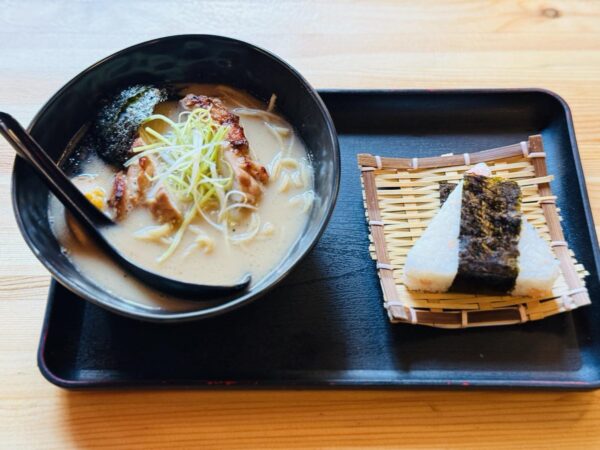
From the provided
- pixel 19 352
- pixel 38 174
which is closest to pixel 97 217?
pixel 38 174

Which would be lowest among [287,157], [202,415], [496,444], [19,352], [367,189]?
[496,444]

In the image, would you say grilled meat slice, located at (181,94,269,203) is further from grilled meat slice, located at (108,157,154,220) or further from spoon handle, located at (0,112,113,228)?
spoon handle, located at (0,112,113,228)

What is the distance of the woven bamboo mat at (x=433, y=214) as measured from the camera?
58.1 inches

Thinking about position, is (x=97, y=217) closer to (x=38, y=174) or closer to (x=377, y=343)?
(x=38, y=174)

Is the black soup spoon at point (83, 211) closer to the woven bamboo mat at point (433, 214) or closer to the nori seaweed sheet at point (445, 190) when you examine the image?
the woven bamboo mat at point (433, 214)

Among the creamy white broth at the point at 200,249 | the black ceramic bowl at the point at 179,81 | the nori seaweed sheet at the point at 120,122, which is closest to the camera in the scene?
the black ceramic bowl at the point at 179,81

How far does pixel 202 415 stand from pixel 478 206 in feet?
2.87

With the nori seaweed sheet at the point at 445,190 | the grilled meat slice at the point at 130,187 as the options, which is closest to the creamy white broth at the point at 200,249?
the grilled meat slice at the point at 130,187

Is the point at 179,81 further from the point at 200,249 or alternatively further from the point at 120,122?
the point at 200,249

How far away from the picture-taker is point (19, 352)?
149cm

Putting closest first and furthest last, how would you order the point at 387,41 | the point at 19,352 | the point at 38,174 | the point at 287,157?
the point at 38,174
the point at 19,352
the point at 287,157
the point at 387,41

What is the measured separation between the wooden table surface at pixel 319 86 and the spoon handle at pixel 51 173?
291mm

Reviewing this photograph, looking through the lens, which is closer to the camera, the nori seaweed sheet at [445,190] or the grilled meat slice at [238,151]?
the grilled meat slice at [238,151]

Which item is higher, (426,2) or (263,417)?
(426,2)
